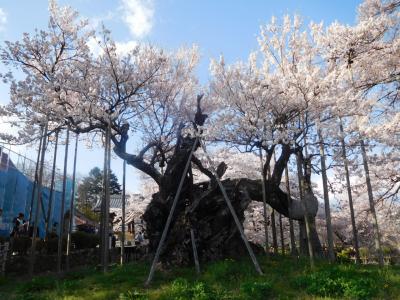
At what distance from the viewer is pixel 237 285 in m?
7.76

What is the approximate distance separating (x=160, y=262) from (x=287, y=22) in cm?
1124

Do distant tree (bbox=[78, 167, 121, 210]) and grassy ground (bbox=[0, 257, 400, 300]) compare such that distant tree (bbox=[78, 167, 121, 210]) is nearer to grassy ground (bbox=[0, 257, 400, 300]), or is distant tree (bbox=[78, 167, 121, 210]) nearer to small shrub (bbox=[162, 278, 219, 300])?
grassy ground (bbox=[0, 257, 400, 300])

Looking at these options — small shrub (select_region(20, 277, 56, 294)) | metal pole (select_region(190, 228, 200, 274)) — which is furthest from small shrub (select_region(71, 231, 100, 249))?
metal pole (select_region(190, 228, 200, 274))

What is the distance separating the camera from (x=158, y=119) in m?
17.4

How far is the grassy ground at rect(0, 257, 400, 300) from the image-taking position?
6395mm

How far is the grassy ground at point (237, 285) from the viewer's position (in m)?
6.39

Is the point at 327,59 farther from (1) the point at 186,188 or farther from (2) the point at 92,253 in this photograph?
(2) the point at 92,253

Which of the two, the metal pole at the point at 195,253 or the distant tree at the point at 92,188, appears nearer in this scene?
the metal pole at the point at 195,253

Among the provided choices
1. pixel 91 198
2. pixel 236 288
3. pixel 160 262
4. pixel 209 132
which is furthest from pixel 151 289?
pixel 91 198

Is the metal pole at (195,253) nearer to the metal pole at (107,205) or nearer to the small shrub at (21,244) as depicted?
the metal pole at (107,205)

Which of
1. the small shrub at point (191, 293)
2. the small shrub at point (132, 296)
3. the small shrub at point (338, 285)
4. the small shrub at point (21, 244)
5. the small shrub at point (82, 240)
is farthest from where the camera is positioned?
the small shrub at point (82, 240)

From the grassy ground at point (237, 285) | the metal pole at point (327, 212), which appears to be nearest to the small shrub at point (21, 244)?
the grassy ground at point (237, 285)

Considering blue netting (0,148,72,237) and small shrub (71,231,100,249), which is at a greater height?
blue netting (0,148,72,237)

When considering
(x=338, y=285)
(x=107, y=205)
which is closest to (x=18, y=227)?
(x=107, y=205)
